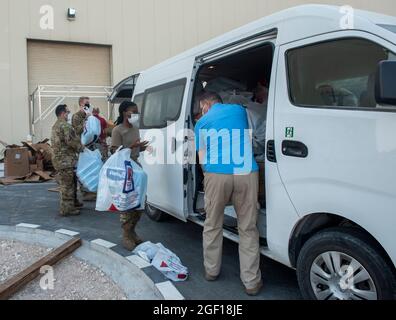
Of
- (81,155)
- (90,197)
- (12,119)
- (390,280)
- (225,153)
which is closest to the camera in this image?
(390,280)

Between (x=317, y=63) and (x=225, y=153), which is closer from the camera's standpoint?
(x=317, y=63)

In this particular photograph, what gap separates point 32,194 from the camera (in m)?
8.02

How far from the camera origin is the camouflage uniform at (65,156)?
6070 millimetres

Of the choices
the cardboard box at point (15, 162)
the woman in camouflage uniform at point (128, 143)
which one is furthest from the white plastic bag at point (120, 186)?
the cardboard box at point (15, 162)

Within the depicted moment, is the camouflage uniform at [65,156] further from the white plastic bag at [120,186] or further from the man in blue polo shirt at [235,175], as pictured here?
the man in blue polo shirt at [235,175]

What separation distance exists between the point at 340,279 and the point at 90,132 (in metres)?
5.08

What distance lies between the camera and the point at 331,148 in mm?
2631

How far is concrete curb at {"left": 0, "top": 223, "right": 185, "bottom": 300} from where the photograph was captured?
349cm

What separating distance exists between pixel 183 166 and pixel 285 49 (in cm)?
184

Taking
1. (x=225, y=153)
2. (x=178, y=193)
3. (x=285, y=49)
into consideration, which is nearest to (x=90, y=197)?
(x=178, y=193)

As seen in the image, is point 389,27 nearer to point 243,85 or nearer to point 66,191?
point 243,85

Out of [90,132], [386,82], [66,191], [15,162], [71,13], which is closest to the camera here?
[386,82]

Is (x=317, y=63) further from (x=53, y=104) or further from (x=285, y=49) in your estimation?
(x=53, y=104)

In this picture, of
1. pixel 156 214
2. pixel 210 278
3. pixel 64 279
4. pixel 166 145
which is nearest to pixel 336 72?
pixel 210 278
